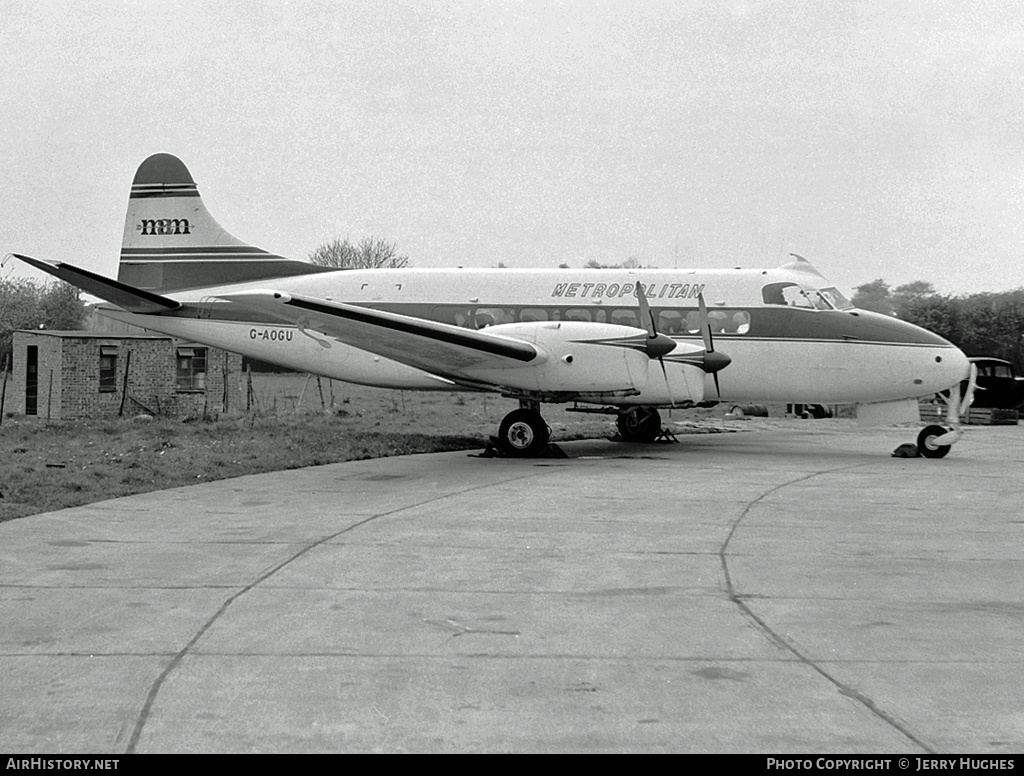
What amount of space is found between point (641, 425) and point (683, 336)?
339cm

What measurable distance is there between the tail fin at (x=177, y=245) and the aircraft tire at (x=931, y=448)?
1198cm

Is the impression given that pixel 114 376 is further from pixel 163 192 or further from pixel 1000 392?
pixel 1000 392

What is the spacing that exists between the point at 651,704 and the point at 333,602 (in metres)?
2.76

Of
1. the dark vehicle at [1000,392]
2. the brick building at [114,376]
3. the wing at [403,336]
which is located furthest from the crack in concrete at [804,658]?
the dark vehicle at [1000,392]

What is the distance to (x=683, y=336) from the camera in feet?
61.2

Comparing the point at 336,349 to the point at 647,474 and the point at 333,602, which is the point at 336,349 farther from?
the point at 333,602

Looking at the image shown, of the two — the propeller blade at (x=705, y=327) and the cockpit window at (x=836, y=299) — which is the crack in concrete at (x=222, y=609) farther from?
the cockpit window at (x=836, y=299)

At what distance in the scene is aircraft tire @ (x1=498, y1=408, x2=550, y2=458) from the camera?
57.2 ft

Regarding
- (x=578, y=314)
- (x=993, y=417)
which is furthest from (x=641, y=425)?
(x=993, y=417)

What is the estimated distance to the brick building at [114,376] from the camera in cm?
2520

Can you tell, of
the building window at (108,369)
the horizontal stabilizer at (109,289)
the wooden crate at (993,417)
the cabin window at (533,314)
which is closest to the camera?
the horizontal stabilizer at (109,289)

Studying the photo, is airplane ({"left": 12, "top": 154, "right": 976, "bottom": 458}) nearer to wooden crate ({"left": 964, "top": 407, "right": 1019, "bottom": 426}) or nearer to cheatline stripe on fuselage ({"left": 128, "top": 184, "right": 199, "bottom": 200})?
cheatline stripe on fuselage ({"left": 128, "top": 184, "right": 199, "bottom": 200})

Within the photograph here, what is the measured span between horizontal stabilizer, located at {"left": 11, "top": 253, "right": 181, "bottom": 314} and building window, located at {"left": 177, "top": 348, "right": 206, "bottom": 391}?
21.2ft

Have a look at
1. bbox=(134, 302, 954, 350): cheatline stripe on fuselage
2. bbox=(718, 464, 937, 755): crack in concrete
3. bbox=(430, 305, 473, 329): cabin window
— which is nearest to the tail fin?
bbox=(134, 302, 954, 350): cheatline stripe on fuselage
